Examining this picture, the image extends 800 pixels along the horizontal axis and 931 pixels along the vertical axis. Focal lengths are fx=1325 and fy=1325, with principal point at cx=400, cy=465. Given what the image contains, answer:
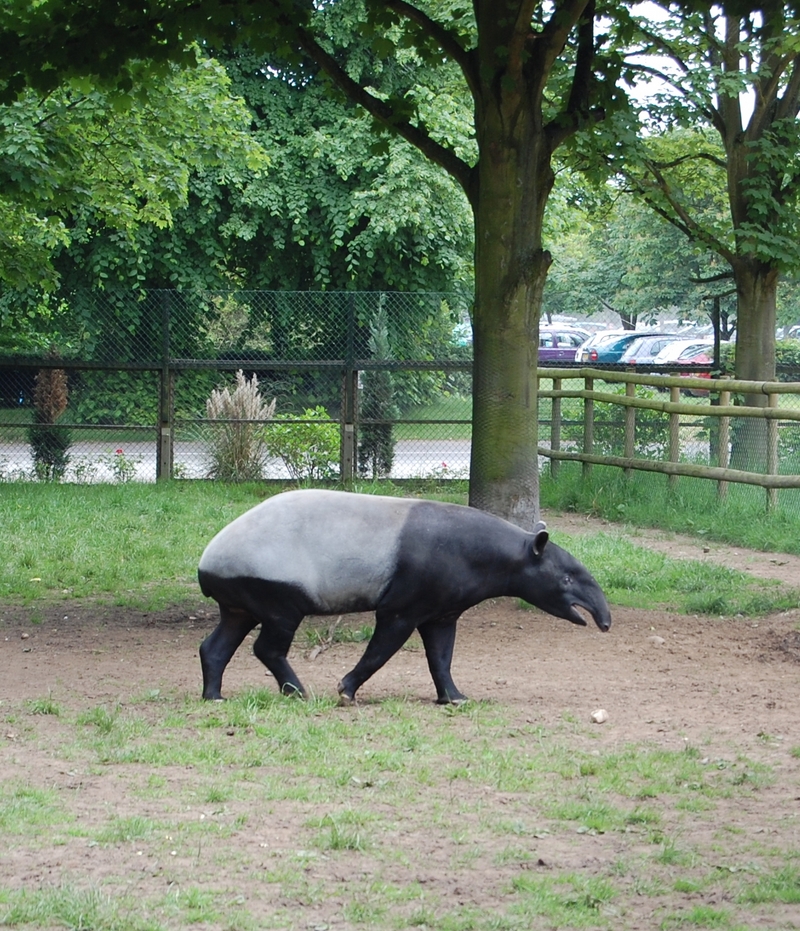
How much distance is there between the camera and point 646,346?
4031cm

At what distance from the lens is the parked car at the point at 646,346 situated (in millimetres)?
39750

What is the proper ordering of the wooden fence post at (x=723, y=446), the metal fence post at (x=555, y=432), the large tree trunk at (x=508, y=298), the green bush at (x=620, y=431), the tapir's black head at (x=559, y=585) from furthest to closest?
the metal fence post at (x=555, y=432) → the green bush at (x=620, y=431) → the wooden fence post at (x=723, y=446) → the large tree trunk at (x=508, y=298) → the tapir's black head at (x=559, y=585)

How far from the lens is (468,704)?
268 inches

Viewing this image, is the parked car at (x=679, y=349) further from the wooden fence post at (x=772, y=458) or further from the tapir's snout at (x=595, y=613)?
the tapir's snout at (x=595, y=613)

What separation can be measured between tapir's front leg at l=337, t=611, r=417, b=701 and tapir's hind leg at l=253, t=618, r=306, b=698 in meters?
0.27

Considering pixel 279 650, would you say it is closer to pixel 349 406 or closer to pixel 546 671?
pixel 546 671

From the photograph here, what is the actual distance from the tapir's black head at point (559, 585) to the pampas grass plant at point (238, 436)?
10.2 meters

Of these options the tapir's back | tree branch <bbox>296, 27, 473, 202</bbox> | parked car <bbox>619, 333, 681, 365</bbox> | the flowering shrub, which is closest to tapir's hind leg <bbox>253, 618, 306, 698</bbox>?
the tapir's back

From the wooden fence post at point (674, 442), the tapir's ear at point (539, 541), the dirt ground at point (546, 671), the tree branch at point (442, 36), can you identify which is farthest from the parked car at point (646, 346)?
the tapir's ear at point (539, 541)

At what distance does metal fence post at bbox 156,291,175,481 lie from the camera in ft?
55.8

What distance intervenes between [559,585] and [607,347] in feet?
114

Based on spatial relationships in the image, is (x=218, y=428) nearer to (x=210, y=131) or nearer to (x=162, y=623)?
(x=210, y=131)

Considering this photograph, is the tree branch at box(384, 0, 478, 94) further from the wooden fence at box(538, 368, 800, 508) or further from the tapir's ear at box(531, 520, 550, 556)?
the wooden fence at box(538, 368, 800, 508)

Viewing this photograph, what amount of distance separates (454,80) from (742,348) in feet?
29.4
